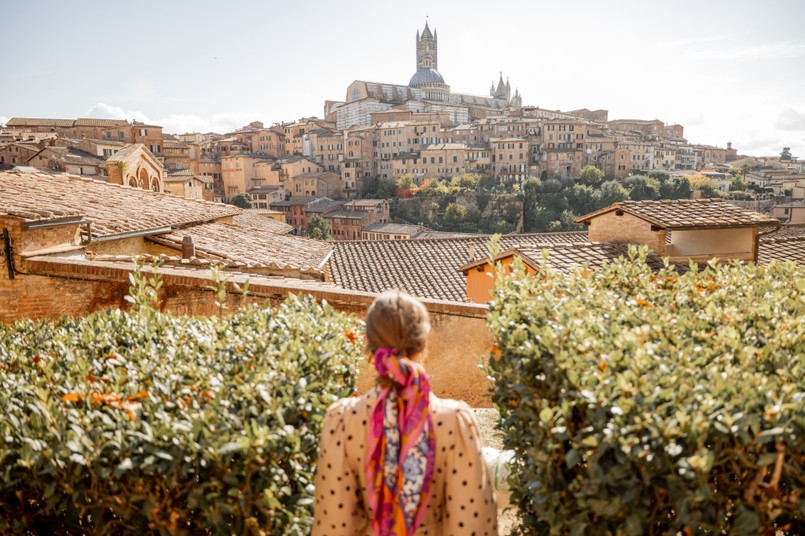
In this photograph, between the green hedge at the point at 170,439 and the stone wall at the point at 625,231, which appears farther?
the stone wall at the point at 625,231

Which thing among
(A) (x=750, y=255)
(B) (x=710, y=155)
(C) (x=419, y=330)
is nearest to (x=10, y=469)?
(C) (x=419, y=330)

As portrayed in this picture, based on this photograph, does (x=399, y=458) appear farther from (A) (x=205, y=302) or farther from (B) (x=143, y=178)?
(B) (x=143, y=178)

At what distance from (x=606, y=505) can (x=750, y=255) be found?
12788 mm

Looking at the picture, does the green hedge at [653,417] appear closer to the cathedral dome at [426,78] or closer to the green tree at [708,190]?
the green tree at [708,190]

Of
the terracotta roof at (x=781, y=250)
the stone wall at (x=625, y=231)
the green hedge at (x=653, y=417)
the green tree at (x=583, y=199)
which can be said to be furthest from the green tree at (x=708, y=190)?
the green hedge at (x=653, y=417)

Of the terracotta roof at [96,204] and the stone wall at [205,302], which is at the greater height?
the terracotta roof at [96,204]

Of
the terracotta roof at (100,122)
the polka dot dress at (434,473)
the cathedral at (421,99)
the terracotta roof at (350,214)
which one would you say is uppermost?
the cathedral at (421,99)

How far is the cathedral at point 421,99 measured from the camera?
106 m

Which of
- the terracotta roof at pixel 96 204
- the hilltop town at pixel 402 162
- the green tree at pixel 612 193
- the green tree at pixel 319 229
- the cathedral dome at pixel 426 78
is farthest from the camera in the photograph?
the cathedral dome at pixel 426 78

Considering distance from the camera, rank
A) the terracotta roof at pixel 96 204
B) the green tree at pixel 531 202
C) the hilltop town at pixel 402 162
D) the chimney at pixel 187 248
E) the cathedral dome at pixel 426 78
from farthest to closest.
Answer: the cathedral dome at pixel 426 78, the green tree at pixel 531 202, the hilltop town at pixel 402 162, the chimney at pixel 187 248, the terracotta roof at pixel 96 204

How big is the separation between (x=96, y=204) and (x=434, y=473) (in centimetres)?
997

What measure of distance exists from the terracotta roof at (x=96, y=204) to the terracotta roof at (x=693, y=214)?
9766 millimetres

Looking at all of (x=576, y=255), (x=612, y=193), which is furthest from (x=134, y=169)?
(x=612, y=193)

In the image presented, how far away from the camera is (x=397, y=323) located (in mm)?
2246
